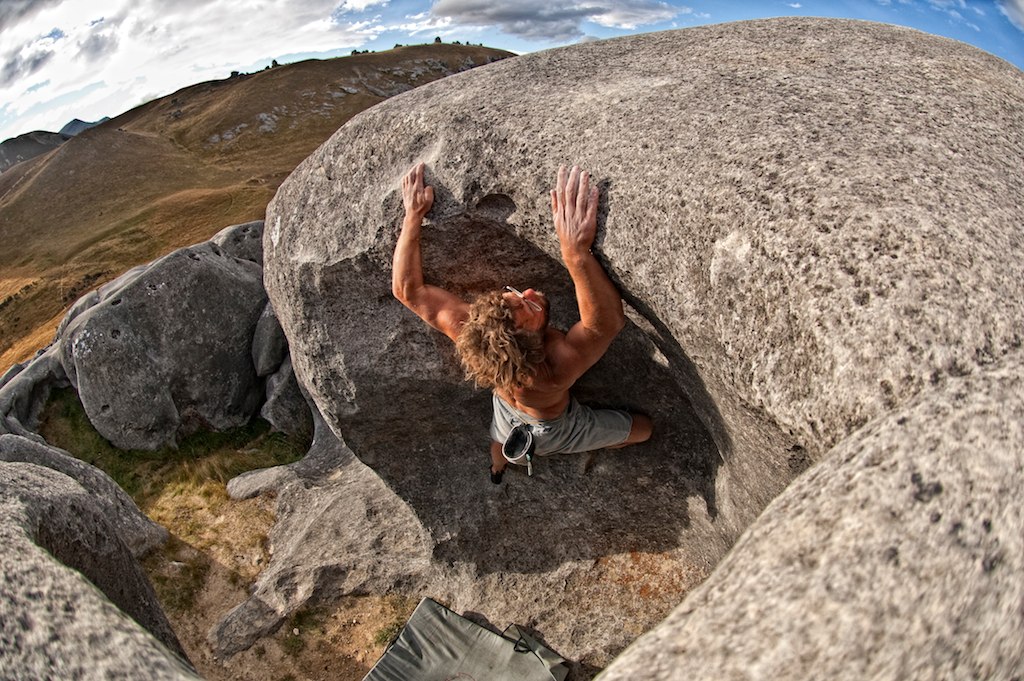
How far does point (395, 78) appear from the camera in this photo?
95312mm

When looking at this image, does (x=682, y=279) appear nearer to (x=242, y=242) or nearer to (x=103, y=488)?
(x=103, y=488)

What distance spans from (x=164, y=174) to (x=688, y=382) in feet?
224

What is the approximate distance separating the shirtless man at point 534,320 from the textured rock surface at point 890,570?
7.90 ft

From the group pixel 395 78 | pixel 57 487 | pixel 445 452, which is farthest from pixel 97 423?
pixel 395 78

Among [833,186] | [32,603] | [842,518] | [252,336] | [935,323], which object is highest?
[833,186]

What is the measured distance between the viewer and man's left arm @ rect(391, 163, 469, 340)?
5.91 metres

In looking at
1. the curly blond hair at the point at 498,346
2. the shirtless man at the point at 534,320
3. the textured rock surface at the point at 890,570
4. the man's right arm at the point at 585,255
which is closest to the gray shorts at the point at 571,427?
the shirtless man at the point at 534,320

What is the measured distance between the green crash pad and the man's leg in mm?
1822

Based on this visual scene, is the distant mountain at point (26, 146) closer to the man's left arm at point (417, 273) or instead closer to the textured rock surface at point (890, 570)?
the man's left arm at point (417, 273)

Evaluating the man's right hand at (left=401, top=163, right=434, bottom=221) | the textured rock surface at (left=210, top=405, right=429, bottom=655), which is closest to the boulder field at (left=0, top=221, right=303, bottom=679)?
the textured rock surface at (left=210, top=405, right=429, bottom=655)

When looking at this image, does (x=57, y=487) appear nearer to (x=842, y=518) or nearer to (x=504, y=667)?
(x=504, y=667)

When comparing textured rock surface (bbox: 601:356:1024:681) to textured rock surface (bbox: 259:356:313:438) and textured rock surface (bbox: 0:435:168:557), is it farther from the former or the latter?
textured rock surface (bbox: 259:356:313:438)

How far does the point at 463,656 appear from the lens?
8.09 metres

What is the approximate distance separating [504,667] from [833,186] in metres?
6.25
